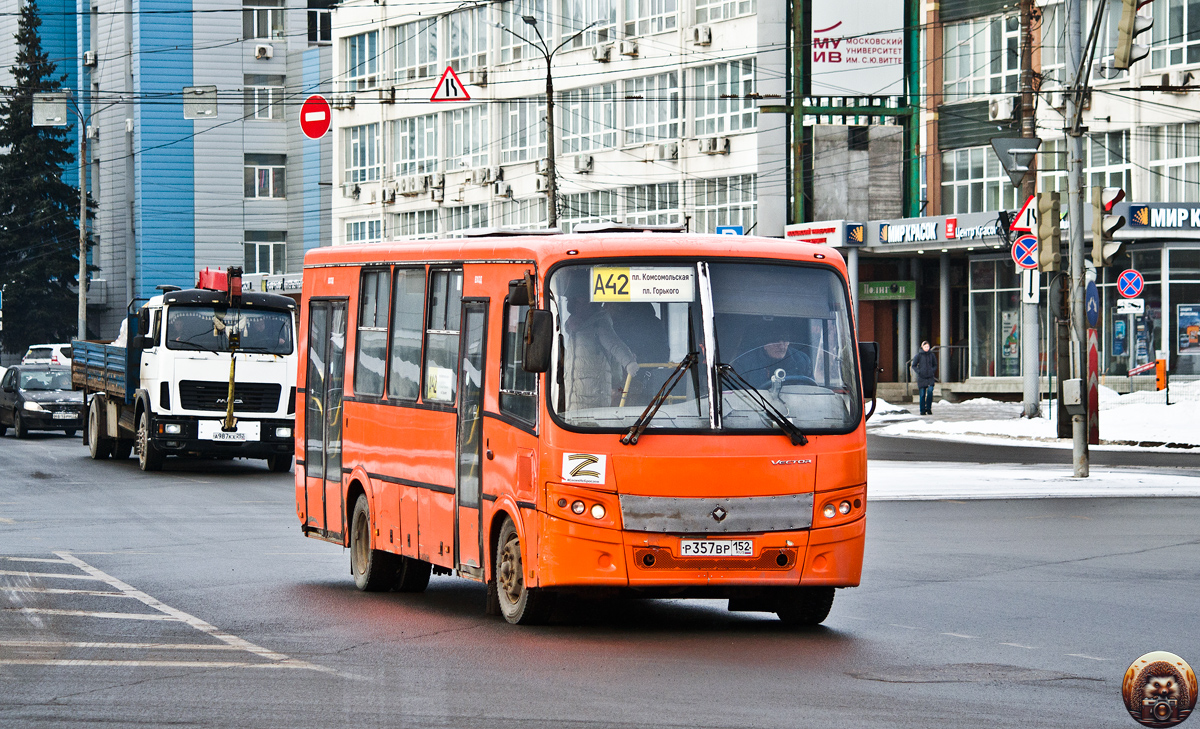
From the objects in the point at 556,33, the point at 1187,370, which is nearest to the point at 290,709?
the point at 1187,370

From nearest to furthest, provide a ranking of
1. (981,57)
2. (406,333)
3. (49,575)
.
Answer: (406,333), (49,575), (981,57)

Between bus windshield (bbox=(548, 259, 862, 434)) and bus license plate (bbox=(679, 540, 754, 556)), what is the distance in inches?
26.2

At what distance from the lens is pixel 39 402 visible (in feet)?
135

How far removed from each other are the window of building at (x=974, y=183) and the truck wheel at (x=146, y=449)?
104 feet

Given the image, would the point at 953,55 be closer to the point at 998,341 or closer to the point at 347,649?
the point at 998,341

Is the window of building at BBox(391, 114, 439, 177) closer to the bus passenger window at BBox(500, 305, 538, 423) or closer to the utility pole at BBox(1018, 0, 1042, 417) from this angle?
the utility pole at BBox(1018, 0, 1042, 417)

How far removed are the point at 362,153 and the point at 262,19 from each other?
1141 centimetres

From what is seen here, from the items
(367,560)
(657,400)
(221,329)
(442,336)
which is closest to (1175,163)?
(221,329)

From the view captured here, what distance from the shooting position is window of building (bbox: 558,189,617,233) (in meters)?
64.4

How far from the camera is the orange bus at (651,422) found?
37.2 ft

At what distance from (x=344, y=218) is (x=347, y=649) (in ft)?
227

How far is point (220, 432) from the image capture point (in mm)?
28734

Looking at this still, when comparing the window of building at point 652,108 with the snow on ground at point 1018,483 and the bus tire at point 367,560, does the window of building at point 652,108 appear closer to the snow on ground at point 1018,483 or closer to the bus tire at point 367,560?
the snow on ground at point 1018,483

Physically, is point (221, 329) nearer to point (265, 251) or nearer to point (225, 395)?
point (225, 395)
